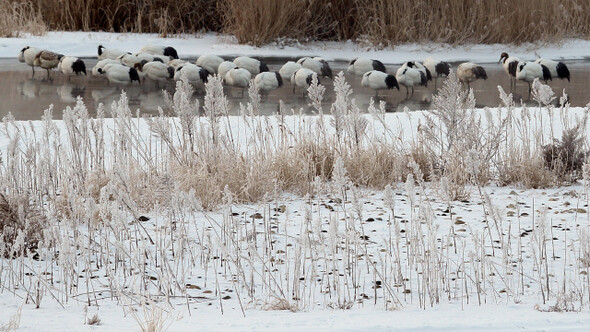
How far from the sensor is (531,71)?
10.0 meters

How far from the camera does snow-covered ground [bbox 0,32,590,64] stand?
44.0 ft

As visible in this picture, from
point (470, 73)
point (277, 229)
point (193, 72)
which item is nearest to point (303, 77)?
point (193, 72)

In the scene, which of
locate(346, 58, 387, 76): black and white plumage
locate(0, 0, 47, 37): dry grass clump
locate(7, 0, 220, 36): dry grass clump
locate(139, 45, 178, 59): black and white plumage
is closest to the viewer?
locate(346, 58, 387, 76): black and white plumage

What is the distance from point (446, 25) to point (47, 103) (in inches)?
321

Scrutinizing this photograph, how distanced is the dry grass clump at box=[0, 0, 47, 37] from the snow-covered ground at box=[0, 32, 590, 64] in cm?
27

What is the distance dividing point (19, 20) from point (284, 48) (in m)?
4.50

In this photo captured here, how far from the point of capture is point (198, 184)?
4.39 m

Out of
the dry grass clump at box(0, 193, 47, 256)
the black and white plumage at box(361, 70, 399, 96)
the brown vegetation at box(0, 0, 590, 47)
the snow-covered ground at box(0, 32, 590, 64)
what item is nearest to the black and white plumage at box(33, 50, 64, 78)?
the snow-covered ground at box(0, 32, 590, 64)

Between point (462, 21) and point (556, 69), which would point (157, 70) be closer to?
point (556, 69)

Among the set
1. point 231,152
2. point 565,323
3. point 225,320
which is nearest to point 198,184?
point 231,152

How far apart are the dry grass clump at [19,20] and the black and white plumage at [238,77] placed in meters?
5.90

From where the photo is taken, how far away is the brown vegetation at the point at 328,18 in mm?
14266

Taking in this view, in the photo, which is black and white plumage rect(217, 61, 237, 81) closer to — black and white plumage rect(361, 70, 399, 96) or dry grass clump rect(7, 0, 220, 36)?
black and white plumage rect(361, 70, 399, 96)

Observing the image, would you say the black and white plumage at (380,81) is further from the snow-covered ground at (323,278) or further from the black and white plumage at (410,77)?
the snow-covered ground at (323,278)
